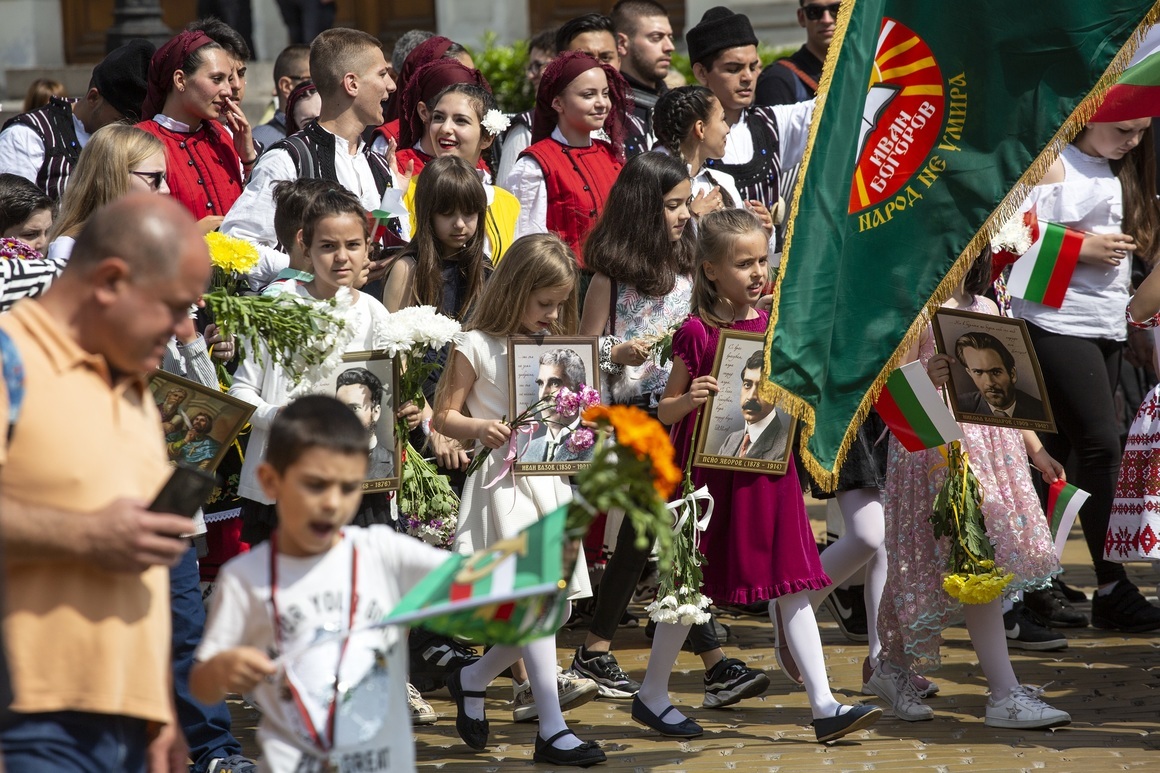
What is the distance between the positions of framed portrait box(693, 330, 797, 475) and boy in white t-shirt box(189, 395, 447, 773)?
2298mm

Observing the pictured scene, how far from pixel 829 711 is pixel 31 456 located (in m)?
3.29

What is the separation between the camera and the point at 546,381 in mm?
5547

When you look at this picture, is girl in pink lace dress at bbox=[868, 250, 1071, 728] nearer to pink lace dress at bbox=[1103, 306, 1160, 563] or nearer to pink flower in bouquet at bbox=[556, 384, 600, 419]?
pink lace dress at bbox=[1103, 306, 1160, 563]

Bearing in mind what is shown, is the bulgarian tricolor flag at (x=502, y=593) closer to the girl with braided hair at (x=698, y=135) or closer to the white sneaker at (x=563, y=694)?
the white sneaker at (x=563, y=694)

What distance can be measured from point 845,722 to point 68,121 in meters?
4.52

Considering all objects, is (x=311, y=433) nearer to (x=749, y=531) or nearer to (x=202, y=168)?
(x=749, y=531)

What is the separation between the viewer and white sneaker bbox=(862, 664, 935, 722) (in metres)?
5.88

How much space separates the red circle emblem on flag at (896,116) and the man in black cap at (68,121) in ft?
11.9

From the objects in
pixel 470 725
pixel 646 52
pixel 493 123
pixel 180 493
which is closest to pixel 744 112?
pixel 646 52

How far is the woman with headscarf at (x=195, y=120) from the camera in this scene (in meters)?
6.67

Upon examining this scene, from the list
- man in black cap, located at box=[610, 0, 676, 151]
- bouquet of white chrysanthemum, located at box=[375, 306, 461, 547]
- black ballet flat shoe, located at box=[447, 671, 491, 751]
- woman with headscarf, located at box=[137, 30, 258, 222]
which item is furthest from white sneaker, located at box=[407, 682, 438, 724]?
man in black cap, located at box=[610, 0, 676, 151]

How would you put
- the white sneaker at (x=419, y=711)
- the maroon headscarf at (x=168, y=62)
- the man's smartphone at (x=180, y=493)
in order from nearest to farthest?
the man's smartphone at (x=180, y=493) < the white sneaker at (x=419, y=711) < the maroon headscarf at (x=168, y=62)

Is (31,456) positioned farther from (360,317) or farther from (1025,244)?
(1025,244)

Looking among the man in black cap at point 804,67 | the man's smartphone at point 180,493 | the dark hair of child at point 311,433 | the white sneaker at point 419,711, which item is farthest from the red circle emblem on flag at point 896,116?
the man in black cap at point 804,67
